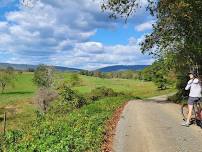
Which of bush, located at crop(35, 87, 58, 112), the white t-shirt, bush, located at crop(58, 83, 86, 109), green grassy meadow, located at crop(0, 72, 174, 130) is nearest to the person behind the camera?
the white t-shirt

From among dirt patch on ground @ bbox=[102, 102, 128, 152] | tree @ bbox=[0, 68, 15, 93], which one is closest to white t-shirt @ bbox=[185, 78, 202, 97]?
dirt patch on ground @ bbox=[102, 102, 128, 152]

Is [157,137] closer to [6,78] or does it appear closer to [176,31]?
[176,31]

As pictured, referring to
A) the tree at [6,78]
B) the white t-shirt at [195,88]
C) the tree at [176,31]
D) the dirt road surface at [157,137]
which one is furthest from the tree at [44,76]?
the white t-shirt at [195,88]

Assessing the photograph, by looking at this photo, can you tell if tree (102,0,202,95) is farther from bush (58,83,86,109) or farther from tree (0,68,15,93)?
tree (0,68,15,93)

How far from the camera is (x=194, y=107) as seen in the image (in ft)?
64.0

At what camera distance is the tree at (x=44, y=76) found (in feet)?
386

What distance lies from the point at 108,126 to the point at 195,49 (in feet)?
51.5

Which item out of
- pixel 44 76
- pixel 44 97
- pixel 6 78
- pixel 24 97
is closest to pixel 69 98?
pixel 44 97

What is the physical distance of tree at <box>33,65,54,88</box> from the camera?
117531 millimetres

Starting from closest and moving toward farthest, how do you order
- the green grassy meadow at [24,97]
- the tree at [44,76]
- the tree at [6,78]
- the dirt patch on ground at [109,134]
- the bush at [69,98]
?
1. the dirt patch on ground at [109,134]
2. the bush at [69,98]
3. the green grassy meadow at [24,97]
4. the tree at [44,76]
5. the tree at [6,78]

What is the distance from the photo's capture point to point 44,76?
12462 centimetres

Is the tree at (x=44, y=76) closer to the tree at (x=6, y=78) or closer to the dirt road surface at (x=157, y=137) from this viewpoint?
the tree at (x=6, y=78)

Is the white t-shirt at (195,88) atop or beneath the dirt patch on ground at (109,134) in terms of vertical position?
atop

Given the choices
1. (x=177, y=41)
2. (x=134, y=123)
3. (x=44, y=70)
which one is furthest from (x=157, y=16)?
(x=44, y=70)
